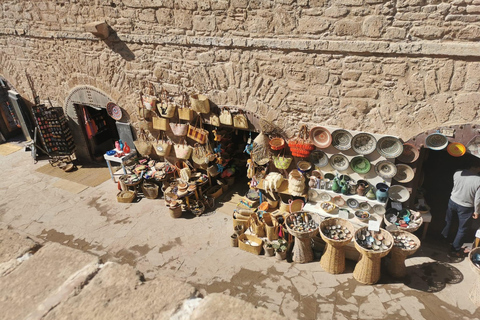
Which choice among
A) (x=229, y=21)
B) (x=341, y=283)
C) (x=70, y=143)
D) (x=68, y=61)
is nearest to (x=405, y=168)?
(x=341, y=283)

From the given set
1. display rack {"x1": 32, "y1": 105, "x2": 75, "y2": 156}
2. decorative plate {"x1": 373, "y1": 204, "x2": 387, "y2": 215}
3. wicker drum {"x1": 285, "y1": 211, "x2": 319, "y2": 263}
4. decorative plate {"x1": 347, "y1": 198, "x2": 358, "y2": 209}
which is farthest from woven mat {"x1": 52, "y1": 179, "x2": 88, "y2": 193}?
decorative plate {"x1": 373, "y1": 204, "x2": 387, "y2": 215}

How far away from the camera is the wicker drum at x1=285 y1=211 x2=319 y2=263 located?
18.1ft

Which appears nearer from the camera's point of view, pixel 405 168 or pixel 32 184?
pixel 405 168

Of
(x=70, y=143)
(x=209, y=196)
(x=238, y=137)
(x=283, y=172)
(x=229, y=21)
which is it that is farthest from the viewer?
(x=70, y=143)

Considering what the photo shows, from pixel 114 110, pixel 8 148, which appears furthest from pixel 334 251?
pixel 8 148

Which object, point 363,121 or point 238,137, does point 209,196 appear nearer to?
point 238,137

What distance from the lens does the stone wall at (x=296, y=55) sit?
4566 millimetres

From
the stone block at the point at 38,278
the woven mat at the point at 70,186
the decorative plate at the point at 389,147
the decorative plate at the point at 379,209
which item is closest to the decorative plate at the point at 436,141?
the decorative plate at the point at 389,147

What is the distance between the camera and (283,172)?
21.9ft

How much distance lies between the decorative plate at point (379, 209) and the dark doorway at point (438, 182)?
48.8 inches

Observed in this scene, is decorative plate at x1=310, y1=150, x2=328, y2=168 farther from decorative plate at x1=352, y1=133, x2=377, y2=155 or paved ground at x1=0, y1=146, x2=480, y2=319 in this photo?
paved ground at x1=0, y1=146, x2=480, y2=319

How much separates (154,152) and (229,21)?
3888 millimetres

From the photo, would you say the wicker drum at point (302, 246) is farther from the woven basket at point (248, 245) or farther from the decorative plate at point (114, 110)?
the decorative plate at point (114, 110)

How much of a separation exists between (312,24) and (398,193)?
10.6ft
